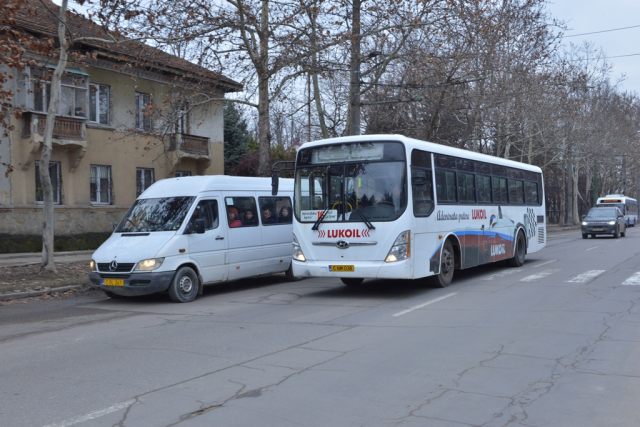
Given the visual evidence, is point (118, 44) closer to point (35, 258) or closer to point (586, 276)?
point (35, 258)

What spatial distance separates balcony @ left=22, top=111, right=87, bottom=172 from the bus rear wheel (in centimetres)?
1697

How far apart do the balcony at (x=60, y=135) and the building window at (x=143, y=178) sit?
3788 mm

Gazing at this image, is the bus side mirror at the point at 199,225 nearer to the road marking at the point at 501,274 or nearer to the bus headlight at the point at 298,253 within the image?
the bus headlight at the point at 298,253

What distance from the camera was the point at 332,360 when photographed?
7078mm

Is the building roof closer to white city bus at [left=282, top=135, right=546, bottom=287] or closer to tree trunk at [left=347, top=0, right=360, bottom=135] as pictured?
tree trunk at [left=347, top=0, right=360, bottom=135]

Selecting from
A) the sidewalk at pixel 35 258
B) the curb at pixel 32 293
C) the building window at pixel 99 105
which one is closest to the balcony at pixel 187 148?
the building window at pixel 99 105

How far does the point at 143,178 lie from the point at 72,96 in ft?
17.4

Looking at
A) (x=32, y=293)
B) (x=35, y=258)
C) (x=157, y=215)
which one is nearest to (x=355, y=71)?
(x=157, y=215)

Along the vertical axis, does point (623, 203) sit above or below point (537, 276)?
above

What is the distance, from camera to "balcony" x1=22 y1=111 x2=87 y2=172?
23844 mm

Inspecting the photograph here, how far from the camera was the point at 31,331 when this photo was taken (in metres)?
9.47

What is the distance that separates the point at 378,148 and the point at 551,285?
15.9 ft

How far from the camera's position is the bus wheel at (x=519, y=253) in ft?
58.5

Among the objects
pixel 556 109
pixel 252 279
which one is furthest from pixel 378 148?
pixel 556 109
